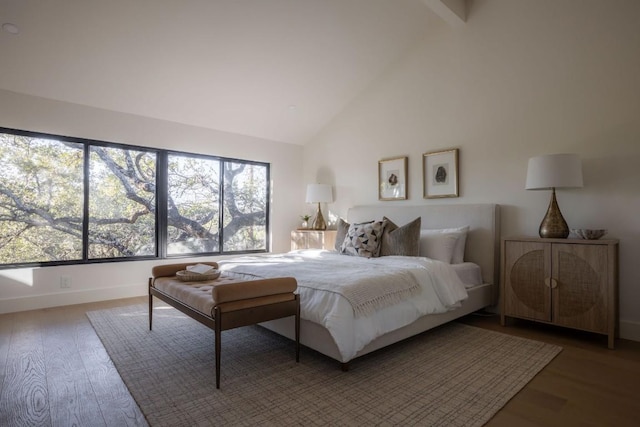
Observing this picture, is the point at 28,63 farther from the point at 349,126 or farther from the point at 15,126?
the point at 349,126

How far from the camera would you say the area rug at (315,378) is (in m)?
1.80

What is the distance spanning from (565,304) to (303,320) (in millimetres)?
2205

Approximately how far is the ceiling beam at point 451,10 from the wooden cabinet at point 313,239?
304cm

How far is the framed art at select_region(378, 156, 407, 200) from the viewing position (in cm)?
458

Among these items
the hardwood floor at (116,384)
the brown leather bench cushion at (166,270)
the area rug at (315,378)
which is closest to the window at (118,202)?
the hardwood floor at (116,384)

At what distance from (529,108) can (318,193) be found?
9.43 feet

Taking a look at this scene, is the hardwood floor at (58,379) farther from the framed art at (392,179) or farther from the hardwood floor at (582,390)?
the framed art at (392,179)

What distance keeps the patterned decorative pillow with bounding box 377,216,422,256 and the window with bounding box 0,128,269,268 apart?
255 centimetres

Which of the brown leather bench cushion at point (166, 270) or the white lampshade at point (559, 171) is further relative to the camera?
the brown leather bench cushion at point (166, 270)

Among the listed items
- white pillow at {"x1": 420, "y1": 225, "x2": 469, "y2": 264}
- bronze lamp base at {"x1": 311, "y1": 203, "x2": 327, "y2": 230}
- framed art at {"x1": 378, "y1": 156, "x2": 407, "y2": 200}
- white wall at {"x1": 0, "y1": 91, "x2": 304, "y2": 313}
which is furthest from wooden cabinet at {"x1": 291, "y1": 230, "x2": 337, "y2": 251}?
white pillow at {"x1": 420, "y1": 225, "x2": 469, "y2": 264}

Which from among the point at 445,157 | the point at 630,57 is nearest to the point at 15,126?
the point at 445,157

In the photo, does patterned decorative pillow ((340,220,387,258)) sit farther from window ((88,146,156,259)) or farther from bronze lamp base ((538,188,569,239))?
window ((88,146,156,259))

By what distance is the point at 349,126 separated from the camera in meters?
5.34

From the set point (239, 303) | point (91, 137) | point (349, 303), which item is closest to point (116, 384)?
point (239, 303)
